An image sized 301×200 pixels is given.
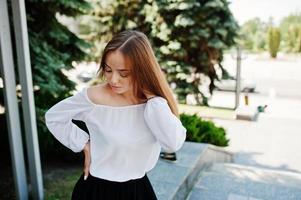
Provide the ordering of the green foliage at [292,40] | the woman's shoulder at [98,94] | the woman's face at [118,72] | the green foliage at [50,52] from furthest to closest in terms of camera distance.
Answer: the green foliage at [292,40] → the green foliage at [50,52] → the woman's shoulder at [98,94] → the woman's face at [118,72]

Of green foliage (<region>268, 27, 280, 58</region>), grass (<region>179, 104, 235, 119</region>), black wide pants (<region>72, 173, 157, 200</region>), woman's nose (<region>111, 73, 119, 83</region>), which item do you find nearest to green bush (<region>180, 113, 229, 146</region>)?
black wide pants (<region>72, 173, 157, 200</region>)

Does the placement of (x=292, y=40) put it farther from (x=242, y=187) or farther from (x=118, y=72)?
(x=118, y=72)

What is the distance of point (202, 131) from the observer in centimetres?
575

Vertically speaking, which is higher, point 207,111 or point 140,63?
point 140,63

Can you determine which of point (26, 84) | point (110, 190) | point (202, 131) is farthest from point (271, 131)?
point (110, 190)

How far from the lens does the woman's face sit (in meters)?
1.37

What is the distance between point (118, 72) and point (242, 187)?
9.07 feet

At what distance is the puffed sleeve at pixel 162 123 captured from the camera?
1.37 meters

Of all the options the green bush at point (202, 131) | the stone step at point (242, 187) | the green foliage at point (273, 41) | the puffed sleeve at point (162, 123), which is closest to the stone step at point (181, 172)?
the stone step at point (242, 187)

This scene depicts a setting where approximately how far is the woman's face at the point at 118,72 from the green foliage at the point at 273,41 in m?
33.9

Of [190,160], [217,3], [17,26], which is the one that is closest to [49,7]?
[17,26]

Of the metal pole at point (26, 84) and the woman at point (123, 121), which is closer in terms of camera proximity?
the woman at point (123, 121)

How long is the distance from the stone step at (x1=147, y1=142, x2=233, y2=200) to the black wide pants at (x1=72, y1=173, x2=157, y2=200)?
126 cm

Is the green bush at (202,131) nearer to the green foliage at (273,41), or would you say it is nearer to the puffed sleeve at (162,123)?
the puffed sleeve at (162,123)
